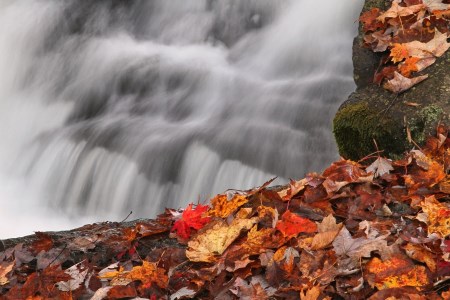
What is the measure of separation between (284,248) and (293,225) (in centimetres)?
13

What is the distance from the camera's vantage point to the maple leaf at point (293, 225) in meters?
2.49

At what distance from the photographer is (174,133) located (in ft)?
22.3

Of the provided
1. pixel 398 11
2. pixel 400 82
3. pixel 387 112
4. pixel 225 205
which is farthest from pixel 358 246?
pixel 398 11

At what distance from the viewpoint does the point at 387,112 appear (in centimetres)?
332

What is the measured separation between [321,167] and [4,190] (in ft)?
11.6

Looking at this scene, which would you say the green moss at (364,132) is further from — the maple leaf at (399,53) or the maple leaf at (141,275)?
the maple leaf at (141,275)

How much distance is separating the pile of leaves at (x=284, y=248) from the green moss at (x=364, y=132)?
0.79ft

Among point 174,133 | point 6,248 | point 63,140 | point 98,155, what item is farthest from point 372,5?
point 63,140

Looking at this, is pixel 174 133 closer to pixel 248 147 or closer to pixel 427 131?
pixel 248 147

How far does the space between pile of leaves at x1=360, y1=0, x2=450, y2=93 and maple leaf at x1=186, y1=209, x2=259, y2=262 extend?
1278 mm

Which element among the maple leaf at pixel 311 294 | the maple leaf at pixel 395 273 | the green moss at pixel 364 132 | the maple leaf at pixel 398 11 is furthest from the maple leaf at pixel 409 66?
the maple leaf at pixel 311 294

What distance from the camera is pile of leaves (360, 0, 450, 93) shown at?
11.1 feet

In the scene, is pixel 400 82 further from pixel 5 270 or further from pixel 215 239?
pixel 5 270

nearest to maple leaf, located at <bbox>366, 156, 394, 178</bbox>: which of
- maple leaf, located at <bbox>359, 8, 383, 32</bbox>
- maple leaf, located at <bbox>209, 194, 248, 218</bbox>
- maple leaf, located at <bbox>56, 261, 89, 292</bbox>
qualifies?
maple leaf, located at <bbox>209, 194, 248, 218</bbox>
